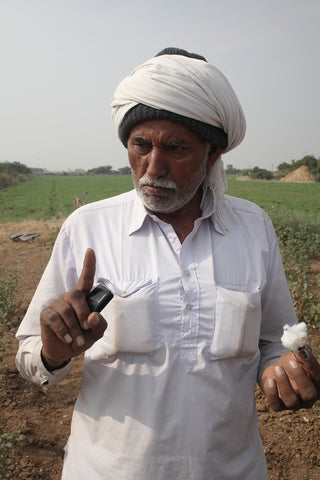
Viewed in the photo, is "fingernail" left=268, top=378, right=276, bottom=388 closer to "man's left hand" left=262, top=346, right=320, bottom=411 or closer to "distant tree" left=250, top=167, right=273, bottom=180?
"man's left hand" left=262, top=346, right=320, bottom=411

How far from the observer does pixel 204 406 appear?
1465 millimetres

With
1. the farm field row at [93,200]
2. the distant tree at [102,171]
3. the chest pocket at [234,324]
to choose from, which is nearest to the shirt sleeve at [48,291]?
the chest pocket at [234,324]

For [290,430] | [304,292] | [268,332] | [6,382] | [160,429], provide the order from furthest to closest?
1. [304,292]
2. [6,382]
3. [290,430]
4. [268,332]
5. [160,429]

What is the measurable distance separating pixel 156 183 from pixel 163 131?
206mm

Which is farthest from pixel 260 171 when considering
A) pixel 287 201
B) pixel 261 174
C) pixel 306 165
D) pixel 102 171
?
pixel 102 171

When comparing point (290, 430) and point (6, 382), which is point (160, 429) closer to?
point (290, 430)

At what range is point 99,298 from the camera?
1319 millimetres

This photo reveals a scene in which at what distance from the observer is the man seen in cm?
144

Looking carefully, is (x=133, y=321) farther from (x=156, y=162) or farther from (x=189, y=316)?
(x=156, y=162)

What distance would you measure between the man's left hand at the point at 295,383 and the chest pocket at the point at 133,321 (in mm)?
421

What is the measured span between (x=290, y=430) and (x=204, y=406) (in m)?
2.33

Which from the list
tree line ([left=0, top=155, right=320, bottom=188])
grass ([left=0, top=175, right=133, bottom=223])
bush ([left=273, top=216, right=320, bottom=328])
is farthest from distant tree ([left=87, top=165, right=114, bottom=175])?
bush ([left=273, top=216, right=320, bottom=328])

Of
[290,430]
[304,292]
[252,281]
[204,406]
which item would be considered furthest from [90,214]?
[304,292]

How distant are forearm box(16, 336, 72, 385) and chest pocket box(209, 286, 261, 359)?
0.57m
